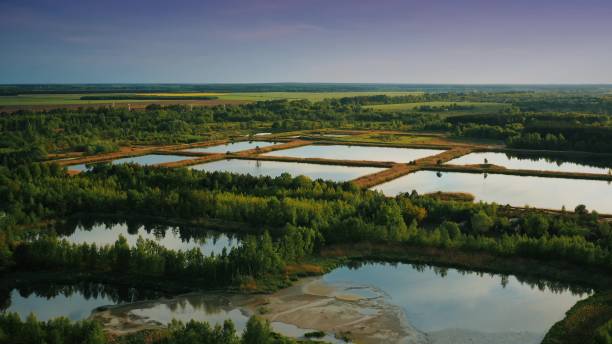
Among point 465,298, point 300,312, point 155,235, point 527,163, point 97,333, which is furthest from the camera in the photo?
point 527,163

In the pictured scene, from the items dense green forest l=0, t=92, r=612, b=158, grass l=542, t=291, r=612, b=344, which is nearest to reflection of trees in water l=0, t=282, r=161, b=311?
grass l=542, t=291, r=612, b=344

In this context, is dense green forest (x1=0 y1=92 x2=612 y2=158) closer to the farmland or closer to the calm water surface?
the farmland

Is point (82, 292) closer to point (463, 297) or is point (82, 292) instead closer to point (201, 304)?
point (201, 304)

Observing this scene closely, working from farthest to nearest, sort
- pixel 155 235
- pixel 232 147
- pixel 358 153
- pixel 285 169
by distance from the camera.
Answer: pixel 232 147
pixel 358 153
pixel 285 169
pixel 155 235

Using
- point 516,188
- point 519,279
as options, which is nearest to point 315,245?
point 519,279

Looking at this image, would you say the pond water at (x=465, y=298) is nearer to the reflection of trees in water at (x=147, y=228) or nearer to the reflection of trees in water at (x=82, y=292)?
the reflection of trees in water at (x=82, y=292)

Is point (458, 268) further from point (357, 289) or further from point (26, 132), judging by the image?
point (26, 132)

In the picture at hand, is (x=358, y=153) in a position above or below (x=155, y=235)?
above
